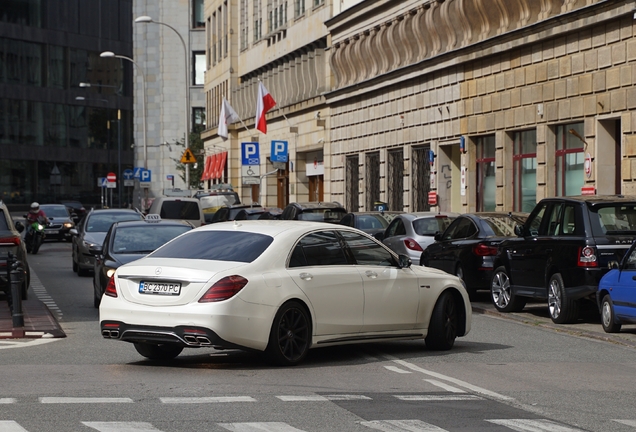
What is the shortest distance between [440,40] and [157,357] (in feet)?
98.5

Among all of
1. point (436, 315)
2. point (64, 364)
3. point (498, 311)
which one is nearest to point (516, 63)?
point (498, 311)

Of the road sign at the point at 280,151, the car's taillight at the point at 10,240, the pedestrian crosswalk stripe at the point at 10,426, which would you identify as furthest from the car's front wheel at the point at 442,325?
the road sign at the point at 280,151

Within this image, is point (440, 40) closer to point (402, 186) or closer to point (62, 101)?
point (402, 186)

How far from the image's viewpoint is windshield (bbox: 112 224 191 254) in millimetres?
20453

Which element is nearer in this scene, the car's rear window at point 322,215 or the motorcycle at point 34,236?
the car's rear window at point 322,215

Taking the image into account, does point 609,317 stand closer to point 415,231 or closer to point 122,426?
point 415,231

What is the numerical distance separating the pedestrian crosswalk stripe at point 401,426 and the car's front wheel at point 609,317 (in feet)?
26.5

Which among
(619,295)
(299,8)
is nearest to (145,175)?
(299,8)

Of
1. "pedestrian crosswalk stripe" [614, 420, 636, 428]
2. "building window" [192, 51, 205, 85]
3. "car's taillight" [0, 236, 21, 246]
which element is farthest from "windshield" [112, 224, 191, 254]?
"building window" [192, 51, 205, 85]

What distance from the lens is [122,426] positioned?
8688mm

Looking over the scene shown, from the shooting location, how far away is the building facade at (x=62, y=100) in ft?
298

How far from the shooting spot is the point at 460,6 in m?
39.2

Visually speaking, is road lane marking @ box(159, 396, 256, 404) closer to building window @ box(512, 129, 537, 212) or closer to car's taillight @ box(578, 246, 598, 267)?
car's taillight @ box(578, 246, 598, 267)

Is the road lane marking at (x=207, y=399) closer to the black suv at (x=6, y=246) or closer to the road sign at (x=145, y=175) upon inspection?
the black suv at (x=6, y=246)
